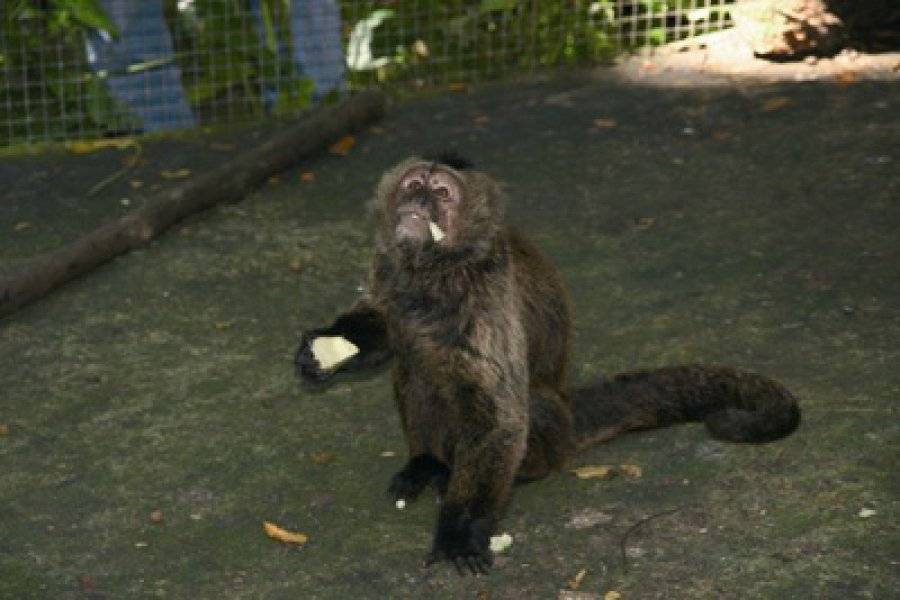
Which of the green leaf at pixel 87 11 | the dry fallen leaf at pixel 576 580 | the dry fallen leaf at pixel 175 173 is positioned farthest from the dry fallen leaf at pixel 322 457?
the green leaf at pixel 87 11

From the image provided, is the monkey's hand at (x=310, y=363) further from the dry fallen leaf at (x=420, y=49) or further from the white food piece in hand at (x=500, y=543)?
the dry fallen leaf at (x=420, y=49)

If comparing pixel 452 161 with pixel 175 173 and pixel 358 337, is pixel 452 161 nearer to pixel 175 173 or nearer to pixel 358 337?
pixel 358 337

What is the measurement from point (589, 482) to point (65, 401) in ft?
7.59

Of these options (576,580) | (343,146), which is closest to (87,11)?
(343,146)

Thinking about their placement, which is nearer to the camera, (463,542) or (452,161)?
(463,542)

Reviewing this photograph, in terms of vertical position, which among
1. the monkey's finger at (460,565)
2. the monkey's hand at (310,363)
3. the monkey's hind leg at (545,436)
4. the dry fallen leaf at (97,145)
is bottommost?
the monkey's finger at (460,565)

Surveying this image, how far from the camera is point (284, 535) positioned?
5.91 meters

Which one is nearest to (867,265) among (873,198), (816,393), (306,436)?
(873,198)

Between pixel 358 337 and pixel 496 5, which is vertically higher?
pixel 496 5

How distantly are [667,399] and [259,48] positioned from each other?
4.96 metres

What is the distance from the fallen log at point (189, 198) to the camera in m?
7.92

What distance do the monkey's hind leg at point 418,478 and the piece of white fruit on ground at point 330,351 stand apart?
1.52ft

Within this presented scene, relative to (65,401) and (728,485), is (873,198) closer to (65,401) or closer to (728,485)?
(728,485)

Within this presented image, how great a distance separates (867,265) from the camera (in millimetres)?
7840
